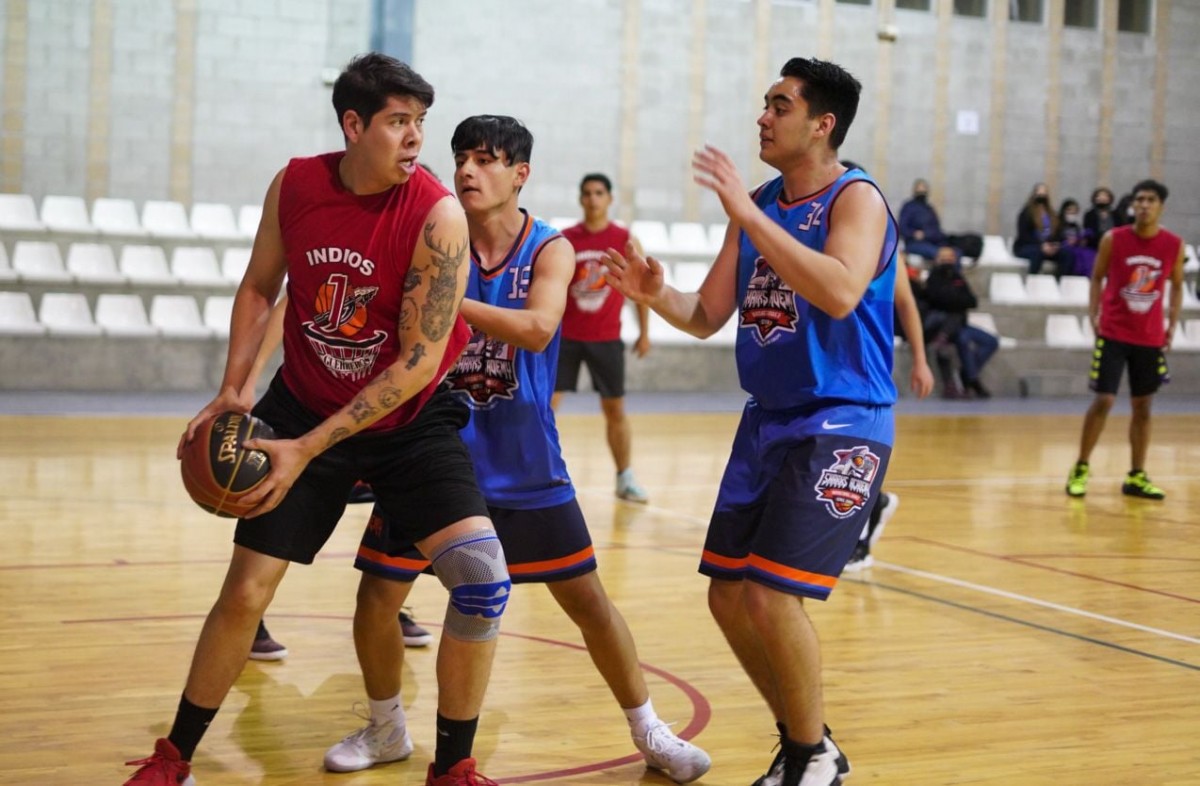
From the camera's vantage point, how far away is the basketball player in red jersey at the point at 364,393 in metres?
3.53

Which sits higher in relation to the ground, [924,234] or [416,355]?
[924,234]

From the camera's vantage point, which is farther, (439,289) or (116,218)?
(116,218)

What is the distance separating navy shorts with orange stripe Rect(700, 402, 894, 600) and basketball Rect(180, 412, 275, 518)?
123 cm

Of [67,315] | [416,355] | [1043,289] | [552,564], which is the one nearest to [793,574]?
[552,564]

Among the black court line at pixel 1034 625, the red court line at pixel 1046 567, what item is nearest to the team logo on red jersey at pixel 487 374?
the black court line at pixel 1034 625

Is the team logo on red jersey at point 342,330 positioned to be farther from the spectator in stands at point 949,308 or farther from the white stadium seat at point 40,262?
the spectator in stands at point 949,308

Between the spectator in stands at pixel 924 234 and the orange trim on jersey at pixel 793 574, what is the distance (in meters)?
14.5

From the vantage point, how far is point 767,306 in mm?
3924

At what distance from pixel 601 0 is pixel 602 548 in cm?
1229

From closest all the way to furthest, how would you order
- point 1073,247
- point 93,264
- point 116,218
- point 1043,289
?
point 93,264, point 116,218, point 1043,289, point 1073,247

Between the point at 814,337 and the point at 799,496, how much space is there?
41 cm

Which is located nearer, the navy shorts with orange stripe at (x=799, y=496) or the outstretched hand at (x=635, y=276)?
the navy shorts with orange stripe at (x=799, y=496)

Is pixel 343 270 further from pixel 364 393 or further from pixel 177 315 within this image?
pixel 177 315

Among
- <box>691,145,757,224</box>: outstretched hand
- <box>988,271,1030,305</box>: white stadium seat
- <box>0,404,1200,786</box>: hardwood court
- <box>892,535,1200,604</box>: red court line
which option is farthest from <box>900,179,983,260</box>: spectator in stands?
<box>691,145,757,224</box>: outstretched hand
